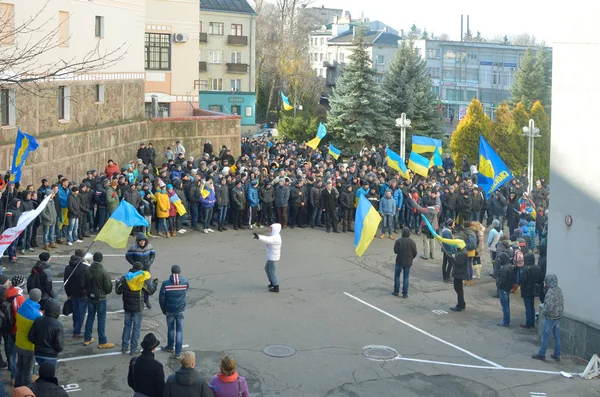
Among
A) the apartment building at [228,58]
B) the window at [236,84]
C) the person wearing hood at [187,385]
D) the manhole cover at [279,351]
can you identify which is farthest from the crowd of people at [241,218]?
the window at [236,84]

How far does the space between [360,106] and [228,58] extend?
26.4 metres

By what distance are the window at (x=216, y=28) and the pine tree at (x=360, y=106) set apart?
2465cm

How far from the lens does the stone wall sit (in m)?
24.4

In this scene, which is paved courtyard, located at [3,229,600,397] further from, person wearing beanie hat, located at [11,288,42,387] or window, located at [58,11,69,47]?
window, located at [58,11,69,47]

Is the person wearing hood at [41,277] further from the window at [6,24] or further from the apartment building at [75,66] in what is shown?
the apartment building at [75,66]

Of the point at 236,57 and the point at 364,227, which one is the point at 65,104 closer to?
the point at 364,227

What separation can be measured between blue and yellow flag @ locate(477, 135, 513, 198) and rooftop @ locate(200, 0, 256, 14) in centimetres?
4707

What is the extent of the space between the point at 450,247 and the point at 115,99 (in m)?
17.1

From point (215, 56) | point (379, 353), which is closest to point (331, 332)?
point (379, 353)

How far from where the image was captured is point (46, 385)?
848 cm

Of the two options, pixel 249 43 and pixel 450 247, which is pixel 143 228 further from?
pixel 249 43

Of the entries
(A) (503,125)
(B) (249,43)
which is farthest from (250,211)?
(B) (249,43)

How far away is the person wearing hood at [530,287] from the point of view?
49.4ft

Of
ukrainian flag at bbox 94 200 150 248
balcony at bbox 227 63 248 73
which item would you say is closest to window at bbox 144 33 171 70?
balcony at bbox 227 63 248 73
